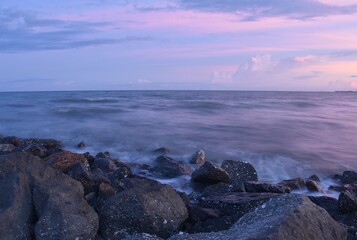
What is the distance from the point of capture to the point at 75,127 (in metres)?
18.5

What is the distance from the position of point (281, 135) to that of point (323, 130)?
3.49 meters

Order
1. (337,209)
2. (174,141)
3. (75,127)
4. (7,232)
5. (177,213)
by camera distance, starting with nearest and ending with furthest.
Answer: (7,232)
(177,213)
(337,209)
(174,141)
(75,127)

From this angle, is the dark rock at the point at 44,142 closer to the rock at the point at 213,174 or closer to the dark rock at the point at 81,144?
the dark rock at the point at 81,144

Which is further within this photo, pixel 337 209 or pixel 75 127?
pixel 75 127

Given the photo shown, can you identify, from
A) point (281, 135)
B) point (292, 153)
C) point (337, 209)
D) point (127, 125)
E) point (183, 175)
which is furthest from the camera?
point (127, 125)

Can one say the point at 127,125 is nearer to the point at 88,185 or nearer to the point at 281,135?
the point at 281,135

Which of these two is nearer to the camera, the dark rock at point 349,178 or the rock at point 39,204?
the rock at point 39,204

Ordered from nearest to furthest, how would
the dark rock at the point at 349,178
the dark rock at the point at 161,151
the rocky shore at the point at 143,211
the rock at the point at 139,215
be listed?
1. the rocky shore at the point at 143,211
2. the rock at the point at 139,215
3. the dark rock at the point at 349,178
4. the dark rock at the point at 161,151

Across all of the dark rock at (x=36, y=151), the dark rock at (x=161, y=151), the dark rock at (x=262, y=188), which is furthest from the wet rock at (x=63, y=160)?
the dark rock at (x=161, y=151)

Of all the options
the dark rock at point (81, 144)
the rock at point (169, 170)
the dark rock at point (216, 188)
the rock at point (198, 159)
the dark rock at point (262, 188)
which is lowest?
the dark rock at point (81, 144)

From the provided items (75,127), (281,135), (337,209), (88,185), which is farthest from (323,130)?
(88,185)

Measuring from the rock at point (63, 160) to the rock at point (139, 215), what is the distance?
7.78 ft

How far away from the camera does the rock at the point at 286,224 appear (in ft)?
11.5

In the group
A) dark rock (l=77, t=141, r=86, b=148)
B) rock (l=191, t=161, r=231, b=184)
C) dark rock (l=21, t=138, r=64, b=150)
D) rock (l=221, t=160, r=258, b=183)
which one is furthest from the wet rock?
dark rock (l=77, t=141, r=86, b=148)
